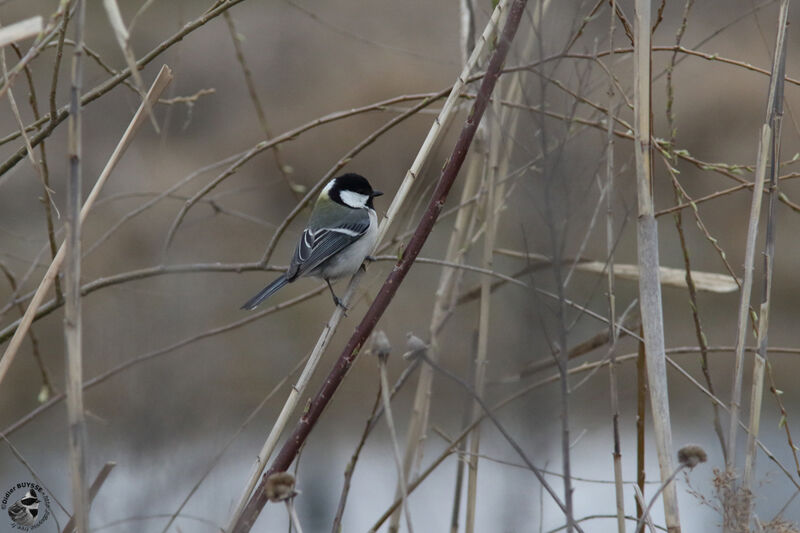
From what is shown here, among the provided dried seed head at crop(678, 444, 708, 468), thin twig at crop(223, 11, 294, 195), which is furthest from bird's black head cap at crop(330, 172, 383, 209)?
dried seed head at crop(678, 444, 708, 468)

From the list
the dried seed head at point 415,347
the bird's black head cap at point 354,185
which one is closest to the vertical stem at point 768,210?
the dried seed head at point 415,347

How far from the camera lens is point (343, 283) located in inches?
223

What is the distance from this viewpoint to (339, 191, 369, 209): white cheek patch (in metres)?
4.00

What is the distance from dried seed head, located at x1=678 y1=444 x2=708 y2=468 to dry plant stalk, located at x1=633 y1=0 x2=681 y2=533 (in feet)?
0.49

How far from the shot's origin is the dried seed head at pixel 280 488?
1.38 meters

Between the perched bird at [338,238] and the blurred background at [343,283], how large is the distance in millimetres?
211

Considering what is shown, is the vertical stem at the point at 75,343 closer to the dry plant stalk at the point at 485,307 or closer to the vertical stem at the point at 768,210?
the dry plant stalk at the point at 485,307

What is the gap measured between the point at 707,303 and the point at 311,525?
3.95 metres

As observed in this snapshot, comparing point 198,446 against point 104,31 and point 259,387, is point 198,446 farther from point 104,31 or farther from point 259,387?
point 104,31

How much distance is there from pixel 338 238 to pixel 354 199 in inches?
14.2

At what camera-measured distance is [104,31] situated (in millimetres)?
9164

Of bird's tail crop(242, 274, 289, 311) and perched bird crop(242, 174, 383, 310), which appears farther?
perched bird crop(242, 174, 383, 310)

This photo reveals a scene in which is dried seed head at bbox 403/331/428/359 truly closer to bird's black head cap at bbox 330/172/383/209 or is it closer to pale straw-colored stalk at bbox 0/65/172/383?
pale straw-colored stalk at bbox 0/65/172/383

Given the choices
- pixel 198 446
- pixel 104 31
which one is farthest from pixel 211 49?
pixel 198 446
